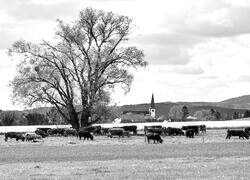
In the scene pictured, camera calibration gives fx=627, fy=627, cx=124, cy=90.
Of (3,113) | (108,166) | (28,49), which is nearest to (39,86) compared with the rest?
(28,49)

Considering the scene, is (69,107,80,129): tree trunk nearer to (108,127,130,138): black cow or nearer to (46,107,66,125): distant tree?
(46,107,66,125): distant tree

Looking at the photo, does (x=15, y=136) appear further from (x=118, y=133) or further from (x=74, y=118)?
(x=74, y=118)

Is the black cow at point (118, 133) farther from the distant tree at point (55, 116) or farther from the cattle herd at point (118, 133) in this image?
the distant tree at point (55, 116)

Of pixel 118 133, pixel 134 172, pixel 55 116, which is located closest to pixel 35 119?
pixel 55 116

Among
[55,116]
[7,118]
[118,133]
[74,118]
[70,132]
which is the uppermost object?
[7,118]

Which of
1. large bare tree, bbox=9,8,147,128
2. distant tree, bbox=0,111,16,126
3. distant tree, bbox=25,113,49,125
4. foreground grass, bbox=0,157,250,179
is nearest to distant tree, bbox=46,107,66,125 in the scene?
large bare tree, bbox=9,8,147,128

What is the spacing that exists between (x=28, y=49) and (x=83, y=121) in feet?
36.6

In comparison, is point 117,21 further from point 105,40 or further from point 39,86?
point 39,86

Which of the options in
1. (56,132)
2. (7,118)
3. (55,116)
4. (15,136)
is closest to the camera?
(15,136)

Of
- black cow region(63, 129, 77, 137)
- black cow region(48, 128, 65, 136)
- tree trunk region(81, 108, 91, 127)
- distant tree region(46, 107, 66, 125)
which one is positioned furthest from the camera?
distant tree region(46, 107, 66, 125)

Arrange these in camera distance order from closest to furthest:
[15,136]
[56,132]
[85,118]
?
[15,136], [56,132], [85,118]

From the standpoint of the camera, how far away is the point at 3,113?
506 feet

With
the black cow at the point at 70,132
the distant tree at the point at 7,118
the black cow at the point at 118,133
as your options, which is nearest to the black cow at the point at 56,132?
the black cow at the point at 70,132

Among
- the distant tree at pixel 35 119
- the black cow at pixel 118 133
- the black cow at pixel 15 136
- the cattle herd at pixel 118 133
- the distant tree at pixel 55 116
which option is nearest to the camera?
the cattle herd at pixel 118 133
